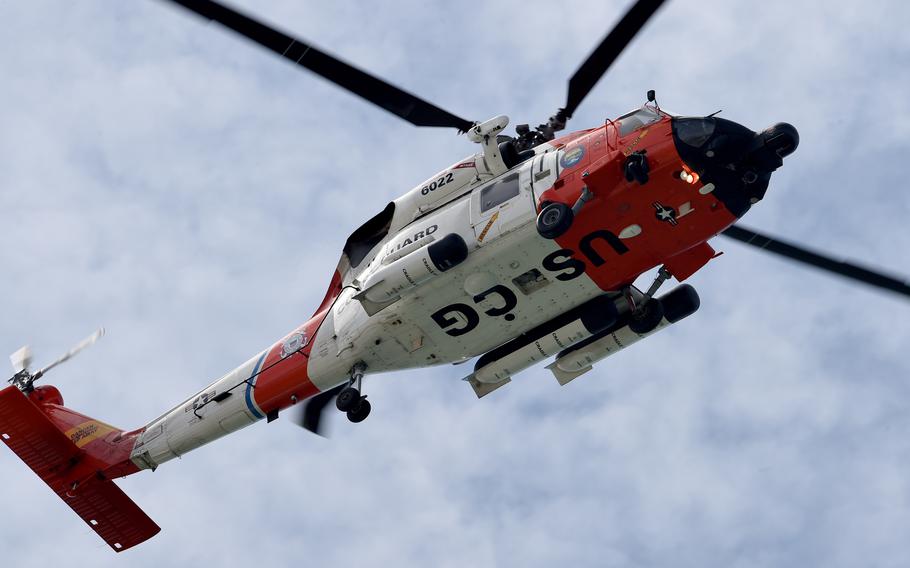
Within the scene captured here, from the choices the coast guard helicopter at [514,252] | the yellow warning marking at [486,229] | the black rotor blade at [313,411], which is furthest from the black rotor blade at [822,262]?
the black rotor blade at [313,411]

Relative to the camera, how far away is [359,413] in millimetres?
23188

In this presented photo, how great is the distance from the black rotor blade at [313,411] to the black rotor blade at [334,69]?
6.61 m

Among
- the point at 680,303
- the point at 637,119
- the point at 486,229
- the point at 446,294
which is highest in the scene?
the point at 637,119

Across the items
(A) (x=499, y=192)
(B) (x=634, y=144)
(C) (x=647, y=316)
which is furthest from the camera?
(C) (x=647, y=316)

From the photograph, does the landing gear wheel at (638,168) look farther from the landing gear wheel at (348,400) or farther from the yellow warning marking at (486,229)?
the landing gear wheel at (348,400)

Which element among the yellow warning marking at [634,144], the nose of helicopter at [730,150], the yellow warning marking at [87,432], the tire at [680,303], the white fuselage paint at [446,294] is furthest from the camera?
the yellow warning marking at [87,432]

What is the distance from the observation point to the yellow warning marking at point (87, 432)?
27.2 m

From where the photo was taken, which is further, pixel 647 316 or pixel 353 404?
pixel 353 404

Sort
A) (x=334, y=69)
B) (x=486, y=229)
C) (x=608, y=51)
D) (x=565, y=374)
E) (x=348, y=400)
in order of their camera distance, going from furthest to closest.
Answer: (x=565, y=374)
(x=348, y=400)
(x=486, y=229)
(x=334, y=69)
(x=608, y=51)

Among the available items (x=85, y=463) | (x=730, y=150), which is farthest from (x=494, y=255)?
(x=85, y=463)

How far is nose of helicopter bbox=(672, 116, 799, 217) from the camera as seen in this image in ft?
65.8

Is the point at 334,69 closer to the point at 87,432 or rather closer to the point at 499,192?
the point at 499,192

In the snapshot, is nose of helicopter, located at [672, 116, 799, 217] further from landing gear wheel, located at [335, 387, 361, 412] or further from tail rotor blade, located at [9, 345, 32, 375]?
tail rotor blade, located at [9, 345, 32, 375]

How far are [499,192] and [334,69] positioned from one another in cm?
367
